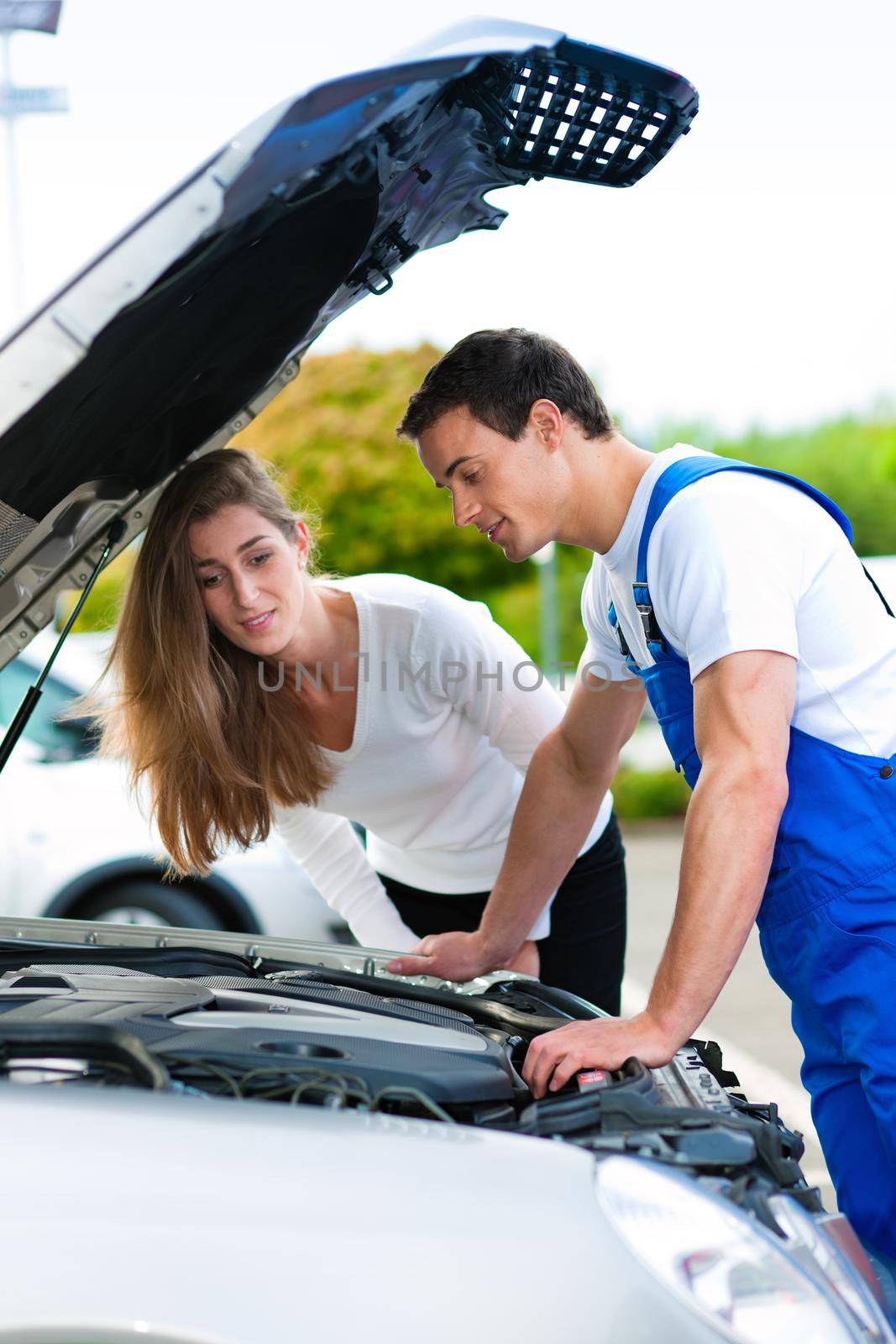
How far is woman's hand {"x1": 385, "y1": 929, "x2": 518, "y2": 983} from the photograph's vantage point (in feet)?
8.11

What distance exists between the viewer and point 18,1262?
1.22 meters

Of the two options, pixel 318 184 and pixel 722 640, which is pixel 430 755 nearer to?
pixel 722 640

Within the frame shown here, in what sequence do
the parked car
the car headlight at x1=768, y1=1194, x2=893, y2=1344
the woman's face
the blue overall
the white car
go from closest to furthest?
the parked car
the car headlight at x1=768, y1=1194, x2=893, y2=1344
the blue overall
the woman's face
the white car

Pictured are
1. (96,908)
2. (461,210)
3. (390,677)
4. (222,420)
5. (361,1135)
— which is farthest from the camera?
(96,908)

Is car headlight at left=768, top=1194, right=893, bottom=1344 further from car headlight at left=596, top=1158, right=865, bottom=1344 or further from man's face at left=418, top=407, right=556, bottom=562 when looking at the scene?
man's face at left=418, top=407, right=556, bottom=562

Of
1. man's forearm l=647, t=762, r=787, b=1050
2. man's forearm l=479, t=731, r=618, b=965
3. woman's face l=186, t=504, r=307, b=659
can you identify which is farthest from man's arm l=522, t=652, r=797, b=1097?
woman's face l=186, t=504, r=307, b=659

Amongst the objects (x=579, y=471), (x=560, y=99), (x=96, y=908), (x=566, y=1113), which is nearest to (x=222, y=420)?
(x=579, y=471)

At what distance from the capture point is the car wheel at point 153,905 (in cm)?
487

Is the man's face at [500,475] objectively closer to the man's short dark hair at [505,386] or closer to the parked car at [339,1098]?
the man's short dark hair at [505,386]

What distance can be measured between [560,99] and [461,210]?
0.46 m

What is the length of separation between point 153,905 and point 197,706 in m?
2.57

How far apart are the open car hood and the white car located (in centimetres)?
250

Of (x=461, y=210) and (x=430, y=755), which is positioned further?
(x=430, y=755)

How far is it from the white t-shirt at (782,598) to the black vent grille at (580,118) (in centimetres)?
56
